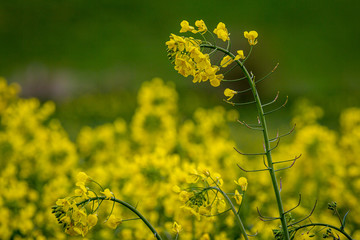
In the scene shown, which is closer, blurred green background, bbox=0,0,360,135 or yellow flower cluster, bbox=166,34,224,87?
yellow flower cluster, bbox=166,34,224,87

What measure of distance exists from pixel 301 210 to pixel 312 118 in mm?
2123

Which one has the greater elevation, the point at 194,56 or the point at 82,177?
the point at 194,56

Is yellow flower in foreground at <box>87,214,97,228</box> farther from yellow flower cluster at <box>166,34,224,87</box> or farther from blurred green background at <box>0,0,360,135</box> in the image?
blurred green background at <box>0,0,360,135</box>

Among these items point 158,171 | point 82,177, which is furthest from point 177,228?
point 158,171

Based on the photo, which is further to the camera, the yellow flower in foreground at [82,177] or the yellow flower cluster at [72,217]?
the yellow flower in foreground at [82,177]

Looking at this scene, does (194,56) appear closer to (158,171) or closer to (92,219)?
(92,219)

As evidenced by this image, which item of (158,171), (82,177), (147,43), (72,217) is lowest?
(72,217)

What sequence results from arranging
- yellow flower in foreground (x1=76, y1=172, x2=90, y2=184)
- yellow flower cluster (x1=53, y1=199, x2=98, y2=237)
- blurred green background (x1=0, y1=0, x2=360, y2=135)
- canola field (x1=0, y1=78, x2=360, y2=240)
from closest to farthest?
yellow flower cluster (x1=53, y1=199, x2=98, y2=237), yellow flower in foreground (x1=76, y1=172, x2=90, y2=184), canola field (x1=0, y1=78, x2=360, y2=240), blurred green background (x1=0, y1=0, x2=360, y2=135)

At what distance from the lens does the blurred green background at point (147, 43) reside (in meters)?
13.2

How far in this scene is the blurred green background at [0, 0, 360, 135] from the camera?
13.2 metres

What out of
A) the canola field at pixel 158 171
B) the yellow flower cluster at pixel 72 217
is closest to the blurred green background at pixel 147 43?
the canola field at pixel 158 171

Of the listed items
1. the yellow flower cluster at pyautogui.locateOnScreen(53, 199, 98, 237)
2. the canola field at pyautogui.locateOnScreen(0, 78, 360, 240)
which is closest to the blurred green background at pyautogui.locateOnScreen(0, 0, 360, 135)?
the canola field at pyautogui.locateOnScreen(0, 78, 360, 240)

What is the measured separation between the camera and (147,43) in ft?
54.5

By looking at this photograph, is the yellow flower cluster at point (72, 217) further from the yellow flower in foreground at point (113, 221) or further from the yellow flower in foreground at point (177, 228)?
the yellow flower in foreground at point (177, 228)
